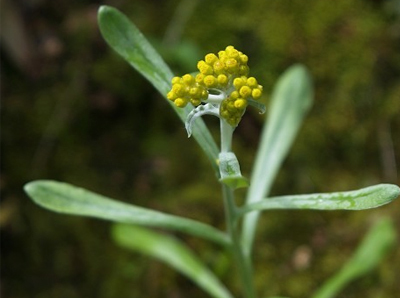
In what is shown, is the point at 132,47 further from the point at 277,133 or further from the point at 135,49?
the point at 277,133

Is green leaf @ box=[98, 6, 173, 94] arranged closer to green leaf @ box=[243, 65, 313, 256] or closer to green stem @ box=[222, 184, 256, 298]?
green stem @ box=[222, 184, 256, 298]

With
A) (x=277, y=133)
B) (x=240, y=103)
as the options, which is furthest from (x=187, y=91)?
(x=277, y=133)

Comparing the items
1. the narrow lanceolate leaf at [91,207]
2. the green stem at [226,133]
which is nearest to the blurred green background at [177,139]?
the narrow lanceolate leaf at [91,207]

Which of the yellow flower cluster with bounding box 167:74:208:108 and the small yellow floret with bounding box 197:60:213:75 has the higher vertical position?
the small yellow floret with bounding box 197:60:213:75

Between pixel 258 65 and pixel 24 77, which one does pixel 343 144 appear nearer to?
pixel 258 65

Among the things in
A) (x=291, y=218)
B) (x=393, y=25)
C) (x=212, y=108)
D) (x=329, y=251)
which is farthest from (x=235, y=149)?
(x=212, y=108)

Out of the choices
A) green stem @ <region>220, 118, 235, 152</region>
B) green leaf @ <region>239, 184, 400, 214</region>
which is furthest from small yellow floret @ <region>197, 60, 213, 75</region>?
green leaf @ <region>239, 184, 400, 214</region>
